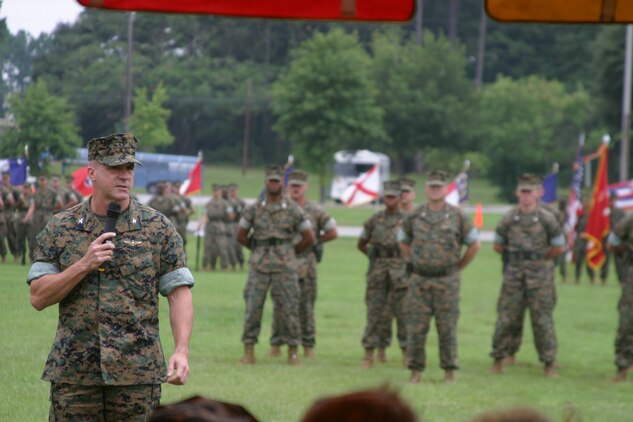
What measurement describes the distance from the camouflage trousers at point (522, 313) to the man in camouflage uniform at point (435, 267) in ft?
4.93

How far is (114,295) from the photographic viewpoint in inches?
235

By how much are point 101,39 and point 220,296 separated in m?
10.9

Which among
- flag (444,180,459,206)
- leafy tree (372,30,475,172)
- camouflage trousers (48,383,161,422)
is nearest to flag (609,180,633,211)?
flag (444,180,459,206)

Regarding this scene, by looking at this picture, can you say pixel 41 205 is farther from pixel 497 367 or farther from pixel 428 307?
pixel 497 367

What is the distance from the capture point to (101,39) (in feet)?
30.3

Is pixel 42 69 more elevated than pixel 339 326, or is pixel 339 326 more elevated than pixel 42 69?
pixel 42 69

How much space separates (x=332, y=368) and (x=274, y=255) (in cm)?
148

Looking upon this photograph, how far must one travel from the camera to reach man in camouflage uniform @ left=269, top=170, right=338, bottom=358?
15.7 m

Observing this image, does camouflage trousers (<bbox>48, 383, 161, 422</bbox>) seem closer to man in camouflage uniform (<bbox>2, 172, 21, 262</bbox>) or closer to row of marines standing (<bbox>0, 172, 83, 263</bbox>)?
man in camouflage uniform (<bbox>2, 172, 21, 262</bbox>)

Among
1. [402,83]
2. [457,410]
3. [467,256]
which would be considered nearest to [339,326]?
[467,256]

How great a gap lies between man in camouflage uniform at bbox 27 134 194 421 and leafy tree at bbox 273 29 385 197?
33.2 meters

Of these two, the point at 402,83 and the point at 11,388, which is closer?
the point at 11,388

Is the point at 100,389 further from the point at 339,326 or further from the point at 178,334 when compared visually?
the point at 339,326

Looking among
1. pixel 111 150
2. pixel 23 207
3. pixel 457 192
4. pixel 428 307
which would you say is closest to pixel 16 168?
pixel 23 207
